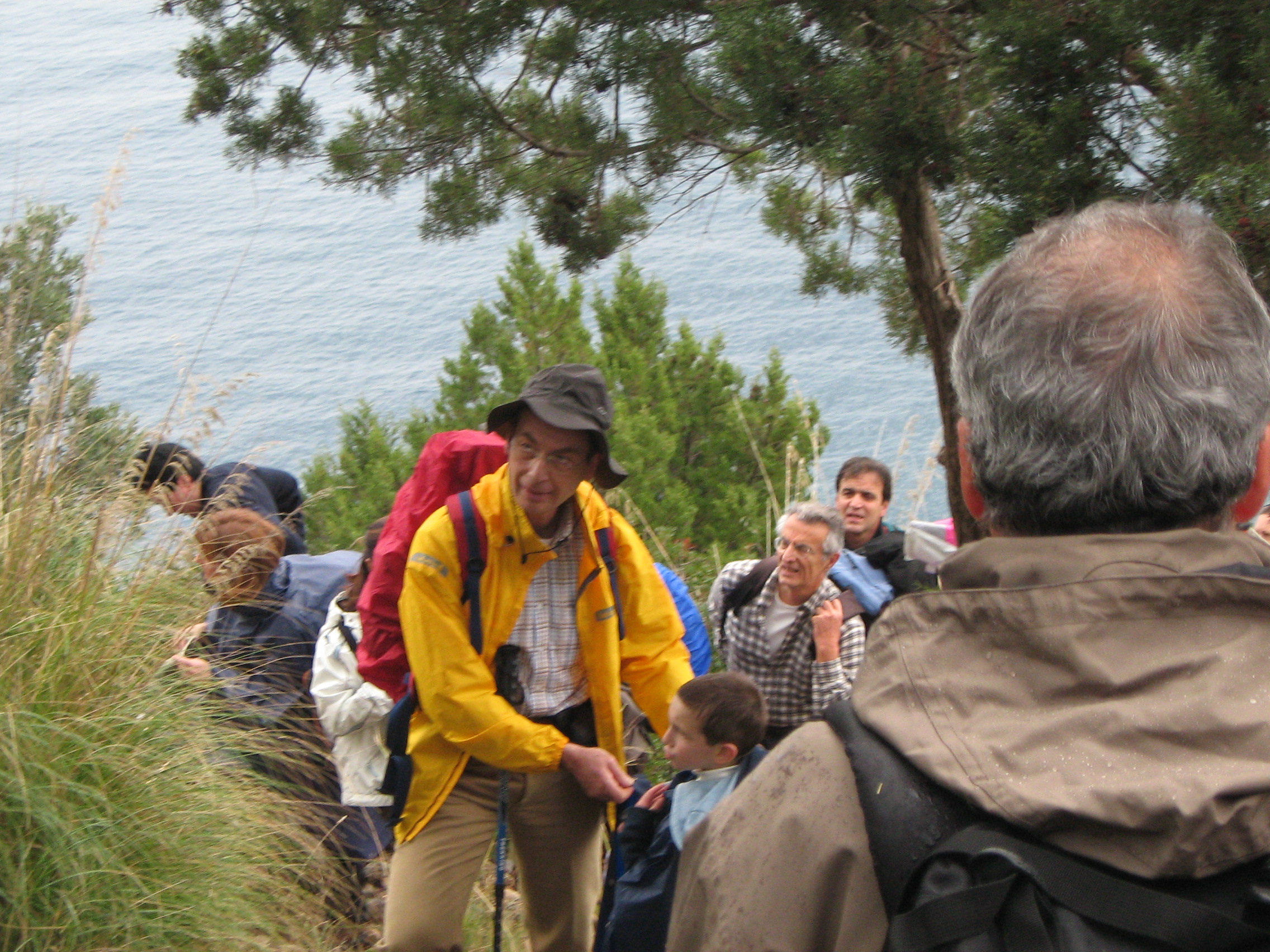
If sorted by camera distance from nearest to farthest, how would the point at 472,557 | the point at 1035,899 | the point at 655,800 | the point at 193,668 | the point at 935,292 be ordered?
the point at 1035,899, the point at 655,800, the point at 472,557, the point at 193,668, the point at 935,292

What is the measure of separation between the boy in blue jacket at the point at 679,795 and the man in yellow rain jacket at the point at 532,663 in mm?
201

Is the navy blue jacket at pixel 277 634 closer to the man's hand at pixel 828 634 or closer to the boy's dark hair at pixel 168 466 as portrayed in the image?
the boy's dark hair at pixel 168 466

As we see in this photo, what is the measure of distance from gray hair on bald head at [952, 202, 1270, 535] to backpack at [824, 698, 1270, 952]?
11.5 inches

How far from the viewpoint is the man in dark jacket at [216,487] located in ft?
12.0

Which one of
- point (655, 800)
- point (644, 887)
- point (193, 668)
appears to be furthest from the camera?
point (193, 668)

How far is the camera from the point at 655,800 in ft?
8.32

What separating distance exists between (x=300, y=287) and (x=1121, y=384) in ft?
A: 45.2

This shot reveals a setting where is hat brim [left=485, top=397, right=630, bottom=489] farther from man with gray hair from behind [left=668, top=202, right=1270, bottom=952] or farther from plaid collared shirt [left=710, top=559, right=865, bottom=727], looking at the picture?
man with gray hair from behind [left=668, top=202, right=1270, bottom=952]

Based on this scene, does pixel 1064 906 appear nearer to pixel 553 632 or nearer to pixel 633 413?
pixel 553 632

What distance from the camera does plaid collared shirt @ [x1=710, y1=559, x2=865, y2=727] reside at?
350 cm

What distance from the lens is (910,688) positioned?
98cm

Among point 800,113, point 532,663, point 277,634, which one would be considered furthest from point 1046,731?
point 277,634

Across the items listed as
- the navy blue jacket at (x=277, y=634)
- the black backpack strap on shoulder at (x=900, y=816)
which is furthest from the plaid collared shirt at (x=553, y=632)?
the black backpack strap on shoulder at (x=900, y=816)

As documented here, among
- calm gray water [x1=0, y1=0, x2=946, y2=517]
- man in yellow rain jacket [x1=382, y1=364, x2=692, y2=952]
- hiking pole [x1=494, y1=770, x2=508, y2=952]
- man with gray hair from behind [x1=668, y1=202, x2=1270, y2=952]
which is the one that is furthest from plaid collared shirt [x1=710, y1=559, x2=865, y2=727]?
calm gray water [x1=0, y1=0, x2=946, y2=517]
